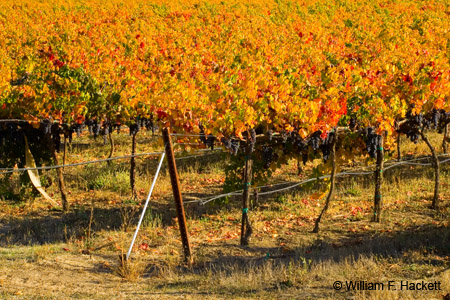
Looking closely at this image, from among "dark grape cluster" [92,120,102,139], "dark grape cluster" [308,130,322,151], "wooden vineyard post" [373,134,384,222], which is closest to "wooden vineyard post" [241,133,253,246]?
"dark grape cluster" [308,130,322,151]

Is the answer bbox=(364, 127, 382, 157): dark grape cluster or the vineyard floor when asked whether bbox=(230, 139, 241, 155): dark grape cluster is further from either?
bbox=(364, 127, 382, 157): dark grape cluster

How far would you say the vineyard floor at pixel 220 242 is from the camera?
6500 millimetres

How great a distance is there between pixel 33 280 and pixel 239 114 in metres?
3.65

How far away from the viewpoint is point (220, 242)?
28.9ft

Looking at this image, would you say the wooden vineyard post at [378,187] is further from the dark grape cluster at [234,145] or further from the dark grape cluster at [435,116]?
the dark grape cluster at [234,145]

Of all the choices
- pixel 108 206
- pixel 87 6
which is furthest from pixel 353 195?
pixel 87 6

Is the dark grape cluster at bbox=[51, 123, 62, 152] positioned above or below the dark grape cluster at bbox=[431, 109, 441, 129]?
below

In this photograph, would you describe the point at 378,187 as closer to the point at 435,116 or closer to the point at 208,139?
the point at 435,116

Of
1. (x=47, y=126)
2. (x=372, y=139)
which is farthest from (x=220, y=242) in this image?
(x=47, y=126)

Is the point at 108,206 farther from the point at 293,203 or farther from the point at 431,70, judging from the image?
the point at 431,70

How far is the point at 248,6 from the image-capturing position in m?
33.4

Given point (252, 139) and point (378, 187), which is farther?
point (378, 187)

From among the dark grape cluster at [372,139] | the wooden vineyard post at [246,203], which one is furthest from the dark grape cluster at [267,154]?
the dark grape cluster at [372,139]

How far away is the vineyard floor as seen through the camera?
6.50m
